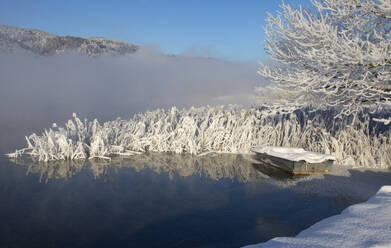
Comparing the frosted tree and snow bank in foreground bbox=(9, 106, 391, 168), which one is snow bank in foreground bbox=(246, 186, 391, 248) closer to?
the frosted tree

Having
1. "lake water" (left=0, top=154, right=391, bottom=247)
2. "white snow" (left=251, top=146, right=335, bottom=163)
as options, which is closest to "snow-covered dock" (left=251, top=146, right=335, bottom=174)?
"white snow" (left=251, top=146, right=335, bottom=163)

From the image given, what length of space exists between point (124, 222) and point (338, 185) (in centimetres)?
428

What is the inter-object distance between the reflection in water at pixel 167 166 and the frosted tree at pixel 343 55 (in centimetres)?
245

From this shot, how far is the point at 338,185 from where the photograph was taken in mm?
5438

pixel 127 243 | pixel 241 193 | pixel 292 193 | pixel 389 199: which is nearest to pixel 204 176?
pixel 241 193

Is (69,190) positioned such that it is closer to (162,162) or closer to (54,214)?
(54,214)

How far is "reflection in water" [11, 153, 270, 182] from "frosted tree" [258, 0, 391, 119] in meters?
2.45

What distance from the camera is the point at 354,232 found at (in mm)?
2303

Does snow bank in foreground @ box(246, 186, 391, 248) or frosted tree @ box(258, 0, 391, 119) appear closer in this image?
snow bank in foreground @ box(246, 186, 391, 248)

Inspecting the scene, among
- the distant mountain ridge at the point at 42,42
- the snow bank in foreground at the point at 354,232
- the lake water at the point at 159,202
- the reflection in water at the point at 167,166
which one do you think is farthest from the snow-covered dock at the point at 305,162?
the distant mountain ridge at the point at 42,42

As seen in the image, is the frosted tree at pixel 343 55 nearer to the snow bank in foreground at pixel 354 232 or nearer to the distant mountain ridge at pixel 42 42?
the snow bank in foreground at pixel 354 232

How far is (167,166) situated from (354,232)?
537 centimetres

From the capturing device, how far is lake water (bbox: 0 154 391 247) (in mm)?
3459

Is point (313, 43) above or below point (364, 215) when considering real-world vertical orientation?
above
